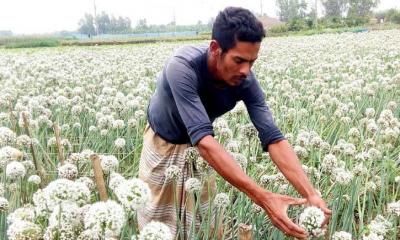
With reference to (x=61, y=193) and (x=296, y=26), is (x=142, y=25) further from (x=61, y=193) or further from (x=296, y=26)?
(x=61, y=193)

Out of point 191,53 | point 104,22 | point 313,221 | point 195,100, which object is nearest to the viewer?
point 313,221

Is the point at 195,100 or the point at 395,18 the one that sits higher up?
the point at 195,100

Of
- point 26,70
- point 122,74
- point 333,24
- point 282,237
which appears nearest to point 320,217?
point 282,237

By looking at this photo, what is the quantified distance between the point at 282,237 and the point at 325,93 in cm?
398

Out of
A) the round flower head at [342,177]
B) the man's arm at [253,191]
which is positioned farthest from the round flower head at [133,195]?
the round flower head at [342,177]

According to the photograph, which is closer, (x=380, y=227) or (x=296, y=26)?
(x=380, y=227)

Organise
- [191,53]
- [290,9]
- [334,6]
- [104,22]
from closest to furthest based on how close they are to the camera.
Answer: [191,53] → [290,9] → [334,6] → [104,22]

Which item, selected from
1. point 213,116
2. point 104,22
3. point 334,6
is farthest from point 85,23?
point 213,116

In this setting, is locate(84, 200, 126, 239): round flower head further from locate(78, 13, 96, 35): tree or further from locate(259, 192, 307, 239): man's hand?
locate(78, 13, 96, 35): tree

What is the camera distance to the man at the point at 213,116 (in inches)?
101

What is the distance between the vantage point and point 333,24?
144ft

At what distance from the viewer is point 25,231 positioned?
179 cm

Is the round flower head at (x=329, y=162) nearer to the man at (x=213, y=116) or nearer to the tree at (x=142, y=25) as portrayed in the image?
the man at (x=213, y=116)

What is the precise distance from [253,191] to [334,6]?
81764 mm
